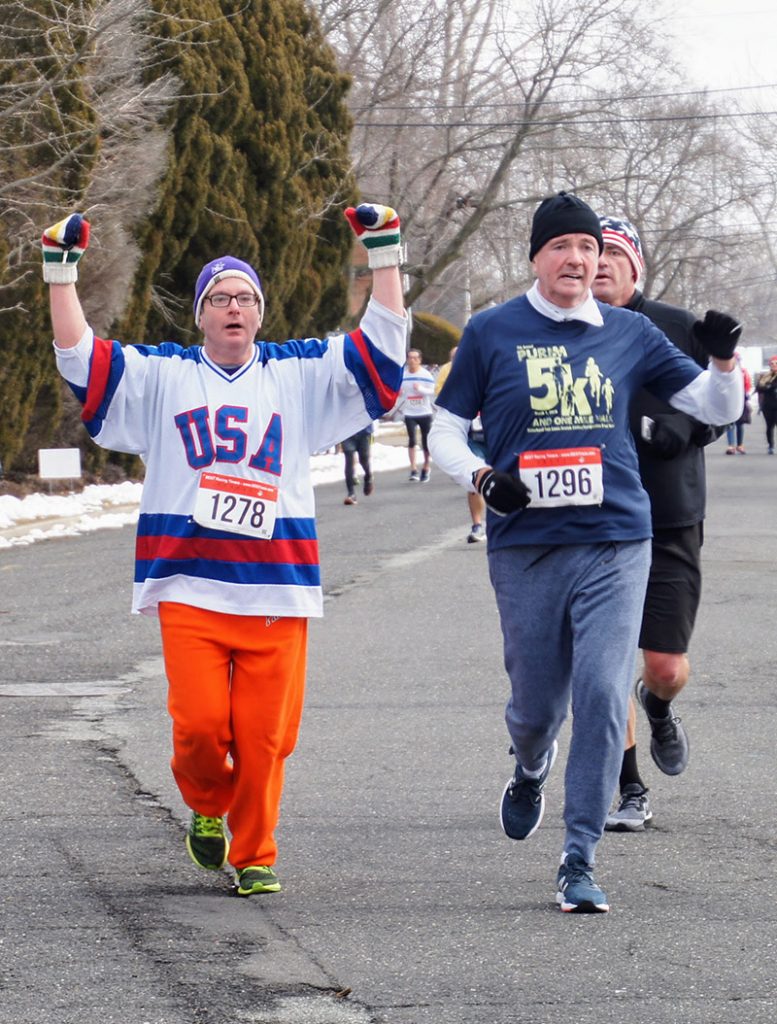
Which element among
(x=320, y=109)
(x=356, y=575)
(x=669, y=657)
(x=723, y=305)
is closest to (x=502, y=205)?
(x=320, y=109)

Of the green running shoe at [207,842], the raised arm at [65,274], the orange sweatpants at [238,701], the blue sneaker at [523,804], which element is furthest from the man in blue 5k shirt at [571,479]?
the raised arm at [65,274]

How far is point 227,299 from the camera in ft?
17.2

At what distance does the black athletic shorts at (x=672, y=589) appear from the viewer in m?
5.86

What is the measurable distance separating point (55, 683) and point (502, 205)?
3692 centimetres

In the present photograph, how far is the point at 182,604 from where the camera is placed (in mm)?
5180

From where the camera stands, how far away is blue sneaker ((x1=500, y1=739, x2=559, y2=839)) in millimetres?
5453

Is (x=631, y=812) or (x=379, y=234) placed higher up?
(x=379, y=234)

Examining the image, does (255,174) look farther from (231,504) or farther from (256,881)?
(256,881)

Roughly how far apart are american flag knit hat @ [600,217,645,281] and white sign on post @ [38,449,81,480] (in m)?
17.8

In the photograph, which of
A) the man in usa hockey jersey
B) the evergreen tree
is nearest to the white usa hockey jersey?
the man in usa hockey jersey

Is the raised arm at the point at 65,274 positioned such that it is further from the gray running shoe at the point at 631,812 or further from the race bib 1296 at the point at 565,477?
the gray running shoe at the point at 631,812

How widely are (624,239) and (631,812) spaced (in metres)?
1.92

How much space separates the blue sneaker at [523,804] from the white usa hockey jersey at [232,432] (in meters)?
0.83

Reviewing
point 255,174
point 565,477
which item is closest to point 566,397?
point 565,477
